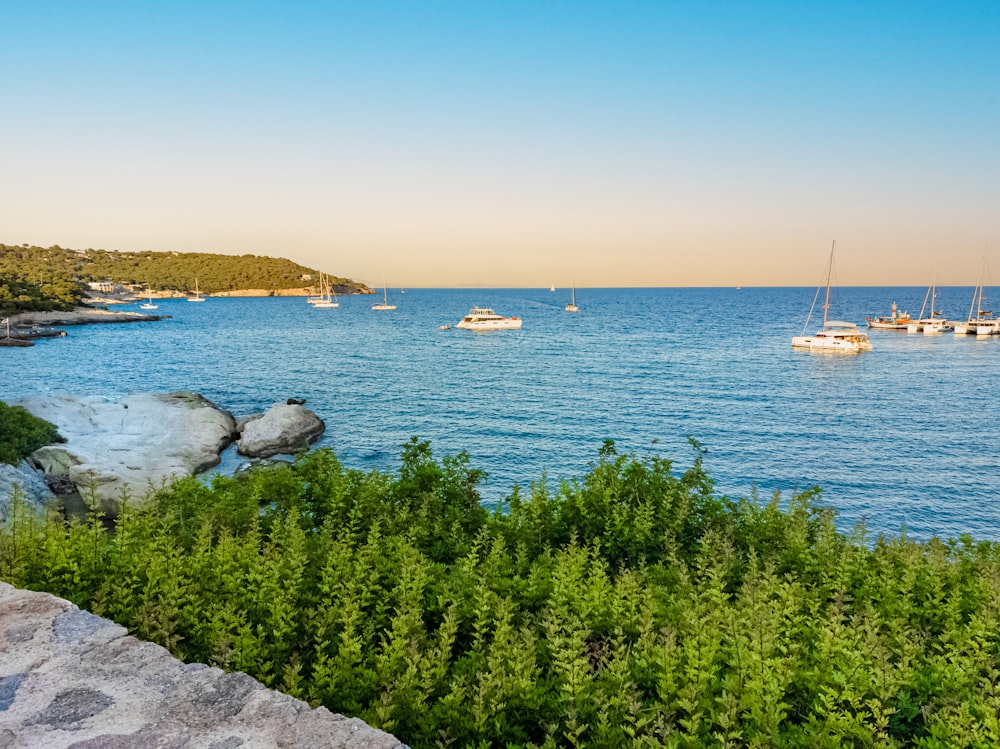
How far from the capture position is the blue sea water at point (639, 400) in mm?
24547

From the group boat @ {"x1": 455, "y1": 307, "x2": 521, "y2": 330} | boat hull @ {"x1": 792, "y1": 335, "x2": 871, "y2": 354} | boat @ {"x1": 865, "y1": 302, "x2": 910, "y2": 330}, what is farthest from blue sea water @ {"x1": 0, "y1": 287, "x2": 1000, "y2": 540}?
boat @ {"x1": 455, "y1": 307, "x2": 521, "y2": 330}

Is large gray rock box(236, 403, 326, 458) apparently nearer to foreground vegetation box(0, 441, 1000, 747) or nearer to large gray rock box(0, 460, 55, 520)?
large gray rock box(0, 460, 55, 520)

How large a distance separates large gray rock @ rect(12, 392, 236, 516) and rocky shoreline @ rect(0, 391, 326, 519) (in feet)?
0.09

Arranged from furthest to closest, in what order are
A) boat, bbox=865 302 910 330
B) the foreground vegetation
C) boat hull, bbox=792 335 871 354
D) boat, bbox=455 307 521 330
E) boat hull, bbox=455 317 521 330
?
boat, bbox=455 307 521 330 < boat hull, bbox=455 317 521 330 < boat, bbox=865 302 910 330 < boat hull, bbox=792 335 871 354 < the foreground vegetation

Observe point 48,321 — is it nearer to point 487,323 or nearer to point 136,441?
point 487,323

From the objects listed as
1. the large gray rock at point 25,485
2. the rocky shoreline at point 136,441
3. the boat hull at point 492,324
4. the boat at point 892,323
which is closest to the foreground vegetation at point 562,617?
the large gray rock at point 25,485

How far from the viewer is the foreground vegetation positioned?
4.00m

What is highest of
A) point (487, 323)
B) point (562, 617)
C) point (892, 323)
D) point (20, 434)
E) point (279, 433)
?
point (892, 323)

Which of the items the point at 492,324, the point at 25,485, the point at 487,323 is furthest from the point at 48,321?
the point at 25,485

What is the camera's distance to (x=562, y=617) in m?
5.28

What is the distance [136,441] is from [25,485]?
7930 millimetres

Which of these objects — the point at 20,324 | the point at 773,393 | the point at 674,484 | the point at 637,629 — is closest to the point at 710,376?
the point at 773,393

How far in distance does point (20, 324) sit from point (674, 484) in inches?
4206

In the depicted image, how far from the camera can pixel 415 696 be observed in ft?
13.5
